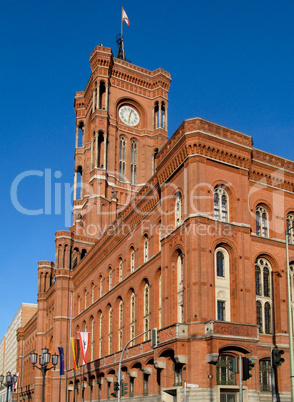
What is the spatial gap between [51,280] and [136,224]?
41697mm

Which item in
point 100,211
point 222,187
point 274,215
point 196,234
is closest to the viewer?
point 196,234

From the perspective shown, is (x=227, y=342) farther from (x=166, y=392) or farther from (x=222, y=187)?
(x=222, y=187)

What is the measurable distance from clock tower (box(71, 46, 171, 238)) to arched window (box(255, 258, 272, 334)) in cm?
4139

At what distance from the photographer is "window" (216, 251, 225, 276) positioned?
35625mm

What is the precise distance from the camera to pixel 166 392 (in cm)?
3538

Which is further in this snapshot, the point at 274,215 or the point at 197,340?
the point at 274,215

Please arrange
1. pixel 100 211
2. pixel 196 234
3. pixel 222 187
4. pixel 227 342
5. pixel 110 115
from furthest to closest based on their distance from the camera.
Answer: pixel 110 115
pixel 100 211
pixel 222 187
pixel 196 234
pixel 227 342

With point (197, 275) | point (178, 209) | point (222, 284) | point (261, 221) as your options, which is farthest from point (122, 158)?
point (197, 275)

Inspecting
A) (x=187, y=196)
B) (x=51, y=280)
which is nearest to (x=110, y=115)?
(x=51, y=280)

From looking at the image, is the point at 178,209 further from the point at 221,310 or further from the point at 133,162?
the point at 133,162

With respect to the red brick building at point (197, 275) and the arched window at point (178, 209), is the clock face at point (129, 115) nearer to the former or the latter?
the red brick building at point (197, 275)

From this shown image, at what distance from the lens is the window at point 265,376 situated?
3516 centimetres

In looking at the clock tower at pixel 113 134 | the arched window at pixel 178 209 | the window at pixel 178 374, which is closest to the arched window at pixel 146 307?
the arched window at pixel 178 209

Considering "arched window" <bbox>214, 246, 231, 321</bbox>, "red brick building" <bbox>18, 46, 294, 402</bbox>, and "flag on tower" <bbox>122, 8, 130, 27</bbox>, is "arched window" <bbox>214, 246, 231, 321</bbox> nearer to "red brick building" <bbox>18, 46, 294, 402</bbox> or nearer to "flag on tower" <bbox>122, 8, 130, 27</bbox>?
"red brick building" <bbox>18, 46, 294, 402</bbox>
